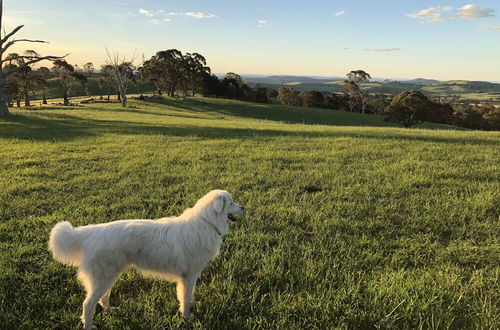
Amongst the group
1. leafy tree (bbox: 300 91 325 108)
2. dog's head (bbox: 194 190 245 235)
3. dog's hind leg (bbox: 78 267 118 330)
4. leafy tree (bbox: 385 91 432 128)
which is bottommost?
dog's hind leg (bbox: 78 267 118 330)

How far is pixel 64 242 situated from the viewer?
141 inches

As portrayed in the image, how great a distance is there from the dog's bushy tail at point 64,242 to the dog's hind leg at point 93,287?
0.26 metres

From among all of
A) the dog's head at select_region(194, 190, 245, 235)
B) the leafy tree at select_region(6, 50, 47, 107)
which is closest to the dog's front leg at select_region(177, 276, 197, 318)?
the dog's head at select_region(194, 190, 245, 235)

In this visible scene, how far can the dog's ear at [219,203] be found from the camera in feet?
12.9

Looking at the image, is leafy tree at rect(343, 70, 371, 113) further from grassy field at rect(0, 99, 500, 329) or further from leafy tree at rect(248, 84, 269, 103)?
grassy field at rect(0, 99, 500, 329)

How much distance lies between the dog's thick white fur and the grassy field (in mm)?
424

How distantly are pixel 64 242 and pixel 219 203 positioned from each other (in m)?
1.80

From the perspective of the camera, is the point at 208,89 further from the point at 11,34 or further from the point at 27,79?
the point at 11,34

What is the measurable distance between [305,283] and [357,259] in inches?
44.0

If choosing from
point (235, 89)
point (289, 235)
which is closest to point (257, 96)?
point (235, 89)

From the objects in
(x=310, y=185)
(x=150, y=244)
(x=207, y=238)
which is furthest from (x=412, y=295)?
(x=310, y=185)

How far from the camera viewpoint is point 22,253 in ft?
16.1

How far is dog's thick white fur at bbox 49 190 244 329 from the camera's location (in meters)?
3.54

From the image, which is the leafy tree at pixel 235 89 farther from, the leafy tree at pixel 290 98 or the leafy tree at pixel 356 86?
the leafy tree at pixel 356 86
